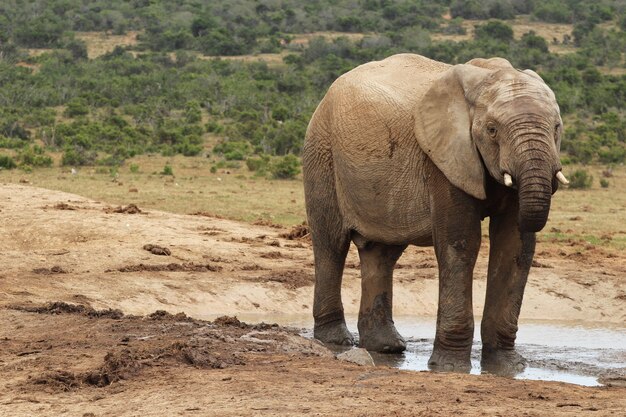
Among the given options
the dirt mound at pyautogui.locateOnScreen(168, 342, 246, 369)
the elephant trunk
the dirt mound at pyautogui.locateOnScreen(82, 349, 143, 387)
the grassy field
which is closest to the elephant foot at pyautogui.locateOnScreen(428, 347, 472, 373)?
the elephant trunk

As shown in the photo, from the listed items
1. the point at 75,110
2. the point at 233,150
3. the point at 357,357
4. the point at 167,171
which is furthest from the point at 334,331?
the point at 75,110

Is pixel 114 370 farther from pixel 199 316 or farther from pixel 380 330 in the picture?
pixel 199 316

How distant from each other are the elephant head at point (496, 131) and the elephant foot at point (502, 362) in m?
1.27

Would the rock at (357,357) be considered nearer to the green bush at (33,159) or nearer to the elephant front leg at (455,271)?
the elephant front leg at (455,271)

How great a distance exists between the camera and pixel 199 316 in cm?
1073

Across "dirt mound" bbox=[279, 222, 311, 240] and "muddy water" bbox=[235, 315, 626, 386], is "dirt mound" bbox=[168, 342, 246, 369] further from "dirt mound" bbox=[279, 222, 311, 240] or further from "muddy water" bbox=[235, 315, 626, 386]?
"dirt mound" bbox=[279, 222, 311, 240]

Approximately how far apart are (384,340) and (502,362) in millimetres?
1096

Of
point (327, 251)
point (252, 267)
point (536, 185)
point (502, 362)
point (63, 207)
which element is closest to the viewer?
point (536, 185)

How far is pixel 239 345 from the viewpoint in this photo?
762cm

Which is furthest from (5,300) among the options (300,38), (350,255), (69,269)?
(300,38)

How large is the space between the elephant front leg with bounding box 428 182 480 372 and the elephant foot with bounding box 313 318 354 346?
1.46m

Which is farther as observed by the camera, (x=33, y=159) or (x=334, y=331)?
(x=33, y=159)

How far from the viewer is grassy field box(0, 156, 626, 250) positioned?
1617 centimetres

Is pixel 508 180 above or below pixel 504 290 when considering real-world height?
above
